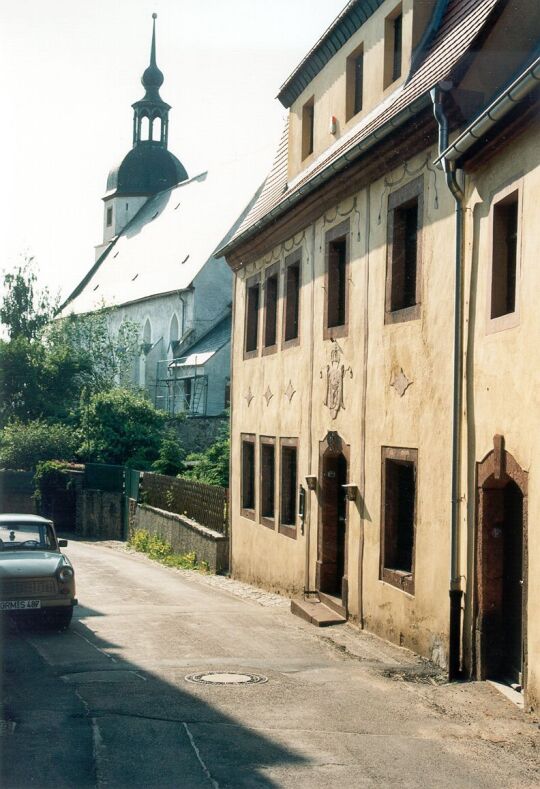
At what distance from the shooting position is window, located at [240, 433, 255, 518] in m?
22.7

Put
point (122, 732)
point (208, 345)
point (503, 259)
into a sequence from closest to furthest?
point (122, 732) < point (503, 259) < point (208, 345)

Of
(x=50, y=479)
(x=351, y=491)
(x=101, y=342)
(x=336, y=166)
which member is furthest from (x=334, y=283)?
(x=101, y=342)

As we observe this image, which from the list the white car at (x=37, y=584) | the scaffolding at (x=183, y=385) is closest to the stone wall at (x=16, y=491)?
the scaffolding at (x=183, y=385)

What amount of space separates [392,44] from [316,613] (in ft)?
27.6

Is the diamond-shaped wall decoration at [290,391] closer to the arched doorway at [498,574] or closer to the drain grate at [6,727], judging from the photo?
the arched doorway at [498,574]

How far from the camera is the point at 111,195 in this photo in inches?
2933

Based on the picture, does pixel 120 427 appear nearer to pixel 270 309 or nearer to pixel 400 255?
pixel 270 309

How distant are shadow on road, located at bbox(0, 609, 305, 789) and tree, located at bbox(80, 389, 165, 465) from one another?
30631mm

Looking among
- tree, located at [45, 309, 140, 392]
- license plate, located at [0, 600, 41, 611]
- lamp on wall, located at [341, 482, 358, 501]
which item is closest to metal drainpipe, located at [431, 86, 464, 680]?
lamp on wall, located at [341, 482, 358, 501]

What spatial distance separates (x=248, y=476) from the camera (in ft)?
75.3

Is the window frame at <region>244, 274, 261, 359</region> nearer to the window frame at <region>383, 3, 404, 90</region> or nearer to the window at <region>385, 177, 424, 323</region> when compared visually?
the window frame at <region>383, 3, 404, 90</region>

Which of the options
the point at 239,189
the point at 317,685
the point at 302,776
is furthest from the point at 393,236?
the point at 239,189

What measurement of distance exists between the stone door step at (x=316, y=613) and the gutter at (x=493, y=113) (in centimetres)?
683

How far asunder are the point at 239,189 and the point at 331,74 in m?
37.8
